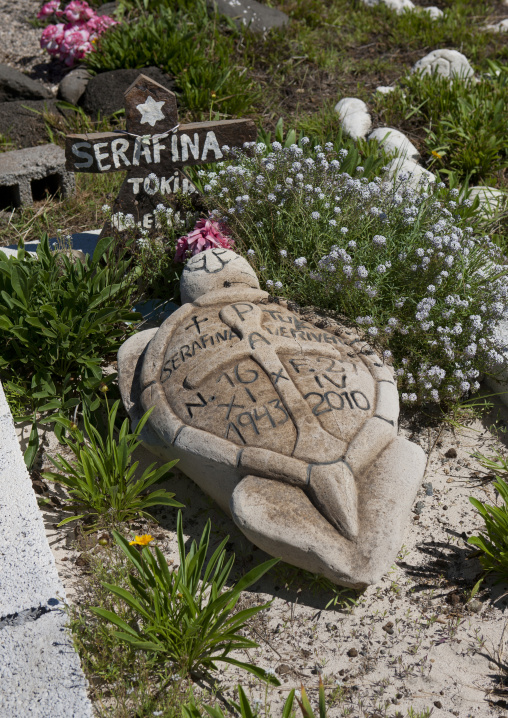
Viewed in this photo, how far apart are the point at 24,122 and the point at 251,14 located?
2.41 metres

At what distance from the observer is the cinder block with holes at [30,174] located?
4523mm

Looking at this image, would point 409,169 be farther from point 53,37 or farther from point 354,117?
point 53,37

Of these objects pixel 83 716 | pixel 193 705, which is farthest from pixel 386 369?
pixel 83 716

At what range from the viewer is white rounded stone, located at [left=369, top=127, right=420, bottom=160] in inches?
191

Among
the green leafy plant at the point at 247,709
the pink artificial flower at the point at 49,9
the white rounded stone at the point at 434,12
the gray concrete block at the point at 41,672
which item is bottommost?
the gray concrete block at the point at 41,672

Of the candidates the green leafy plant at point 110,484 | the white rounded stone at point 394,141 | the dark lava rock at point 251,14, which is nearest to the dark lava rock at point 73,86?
the dark lava rock at point 251,14

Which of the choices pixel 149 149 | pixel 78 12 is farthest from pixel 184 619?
pixel 78 12

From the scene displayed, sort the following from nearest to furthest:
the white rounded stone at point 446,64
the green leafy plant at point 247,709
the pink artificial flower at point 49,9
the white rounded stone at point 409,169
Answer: the green leafy plant at point 247,709 → the white rounded stone at point 409,169 → the white rounded stone at point 446,64 → the pink artificial flower at point 49,9

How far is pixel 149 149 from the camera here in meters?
3.76

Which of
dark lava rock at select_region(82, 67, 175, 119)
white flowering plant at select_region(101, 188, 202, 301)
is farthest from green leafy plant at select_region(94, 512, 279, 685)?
dark lava rock at select_region(82, 67, 175, 119)

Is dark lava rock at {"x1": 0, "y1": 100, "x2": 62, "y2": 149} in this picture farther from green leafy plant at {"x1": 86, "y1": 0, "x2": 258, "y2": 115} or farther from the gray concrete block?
the gray concrete block

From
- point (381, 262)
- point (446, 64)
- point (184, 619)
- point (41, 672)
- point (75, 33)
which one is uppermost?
point (75, 33)

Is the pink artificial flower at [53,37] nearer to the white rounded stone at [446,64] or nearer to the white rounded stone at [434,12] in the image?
the white rounded stone at [446,64]

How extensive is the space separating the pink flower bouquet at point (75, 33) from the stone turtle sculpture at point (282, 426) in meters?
3.90
